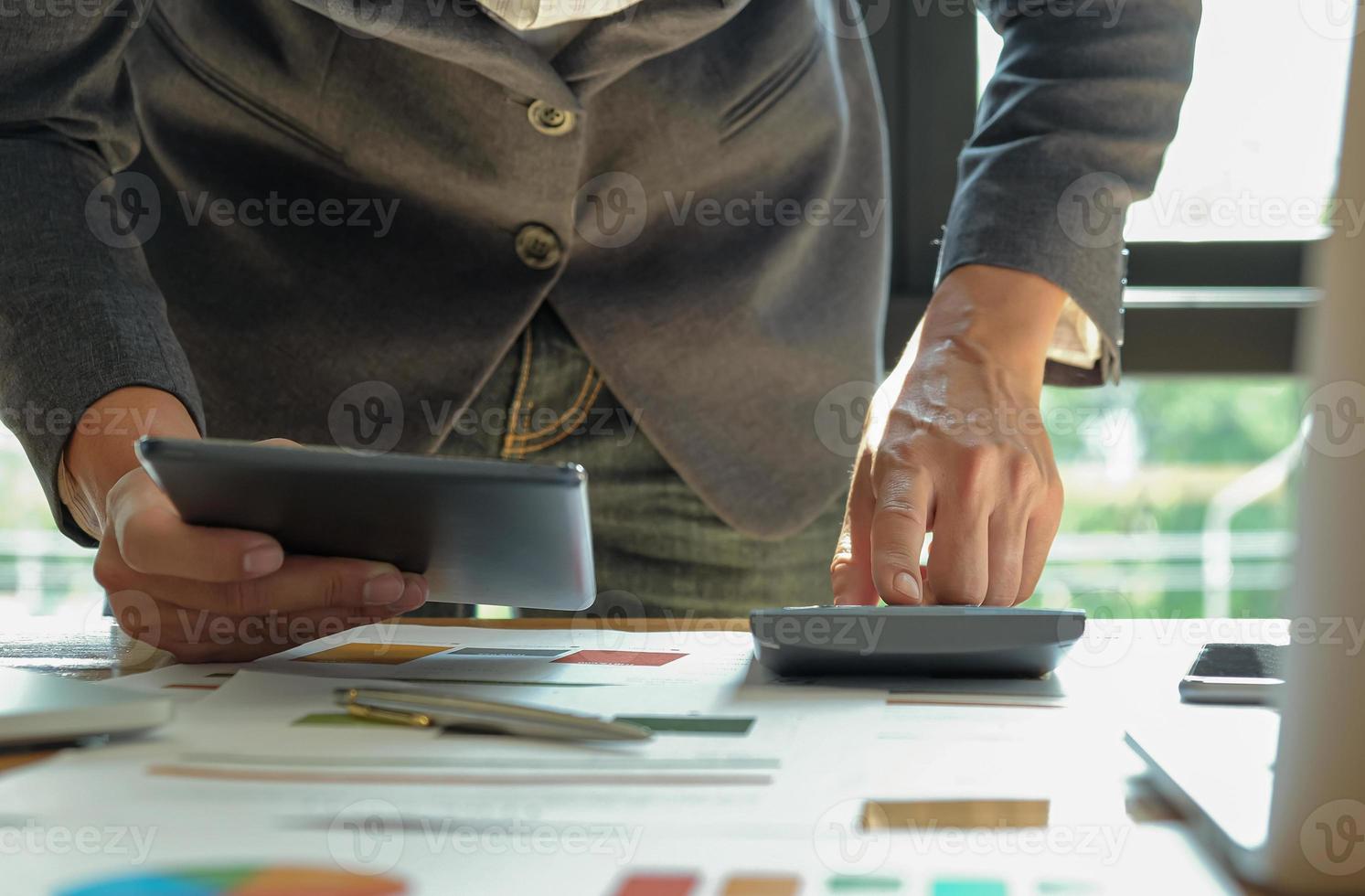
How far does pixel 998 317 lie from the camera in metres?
0.81

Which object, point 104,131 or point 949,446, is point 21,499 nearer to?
point 104,131

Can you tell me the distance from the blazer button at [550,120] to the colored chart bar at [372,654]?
1.33ft

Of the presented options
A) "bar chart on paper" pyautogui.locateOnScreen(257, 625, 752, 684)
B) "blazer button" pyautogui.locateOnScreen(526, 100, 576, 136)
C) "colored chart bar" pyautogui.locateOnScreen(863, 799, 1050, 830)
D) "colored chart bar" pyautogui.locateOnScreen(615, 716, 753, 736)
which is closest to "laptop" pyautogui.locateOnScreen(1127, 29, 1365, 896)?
"colored chart bar" pyautogui.locateOnScreen(863, 799, 1050, 830)

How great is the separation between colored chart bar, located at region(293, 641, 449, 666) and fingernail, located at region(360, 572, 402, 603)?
5 centimetres

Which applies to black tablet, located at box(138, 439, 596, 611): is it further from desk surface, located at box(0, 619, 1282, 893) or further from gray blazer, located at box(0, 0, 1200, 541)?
gray blazer, located at box(0, 0, 1200, 541)

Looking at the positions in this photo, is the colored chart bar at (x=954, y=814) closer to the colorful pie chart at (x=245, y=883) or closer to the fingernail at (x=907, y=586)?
the colorful pie chart at (x=245, y=883)

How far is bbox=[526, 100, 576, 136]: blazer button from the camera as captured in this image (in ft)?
2.85

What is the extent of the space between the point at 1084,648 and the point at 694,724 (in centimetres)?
31

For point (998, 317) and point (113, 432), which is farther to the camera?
point (998, 317)

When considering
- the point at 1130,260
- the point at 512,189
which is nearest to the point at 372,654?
the point at 512,189

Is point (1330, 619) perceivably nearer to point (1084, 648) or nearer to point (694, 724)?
point (694, 724)

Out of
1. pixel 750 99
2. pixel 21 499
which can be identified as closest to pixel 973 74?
pixel 750 99

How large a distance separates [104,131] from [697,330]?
1.56ft

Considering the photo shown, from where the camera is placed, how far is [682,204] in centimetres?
100
